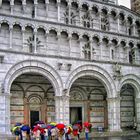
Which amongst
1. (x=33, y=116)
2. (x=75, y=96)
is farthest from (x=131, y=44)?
(x=33, y=116)

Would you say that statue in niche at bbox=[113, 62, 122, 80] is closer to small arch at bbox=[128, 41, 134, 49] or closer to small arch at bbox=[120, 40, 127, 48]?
small arch at bbox=[120, 40, 127, 48]

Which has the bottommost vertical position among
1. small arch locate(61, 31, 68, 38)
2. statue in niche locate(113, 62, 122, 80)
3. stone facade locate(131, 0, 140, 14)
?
statue in niche locate(113, 62, 122, 80)

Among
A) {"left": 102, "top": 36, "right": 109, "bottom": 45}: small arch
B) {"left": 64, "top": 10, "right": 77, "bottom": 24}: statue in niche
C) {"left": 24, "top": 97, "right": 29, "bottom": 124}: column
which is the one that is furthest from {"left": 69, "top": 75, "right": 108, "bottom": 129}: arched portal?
{"left": 64, "top": 10, "right": 77, "bottom": 24}: statue in niche

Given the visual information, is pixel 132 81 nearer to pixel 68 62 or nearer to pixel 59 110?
pixel 68 62

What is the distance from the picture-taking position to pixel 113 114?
82.7 feet

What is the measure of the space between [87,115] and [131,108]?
169 inches

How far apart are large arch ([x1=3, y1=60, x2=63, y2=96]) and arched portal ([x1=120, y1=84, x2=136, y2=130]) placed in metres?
7.47

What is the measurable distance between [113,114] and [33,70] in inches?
284

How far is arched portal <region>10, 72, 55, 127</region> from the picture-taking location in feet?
78.8

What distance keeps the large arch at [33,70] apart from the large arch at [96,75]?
28.4 inches

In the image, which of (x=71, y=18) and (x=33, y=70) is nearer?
(x=33, y=70)

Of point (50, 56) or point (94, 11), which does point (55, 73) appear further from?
point (94, 11)

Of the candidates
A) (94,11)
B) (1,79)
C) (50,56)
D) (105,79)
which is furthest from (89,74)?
(1,79)

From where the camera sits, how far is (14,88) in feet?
79.2
